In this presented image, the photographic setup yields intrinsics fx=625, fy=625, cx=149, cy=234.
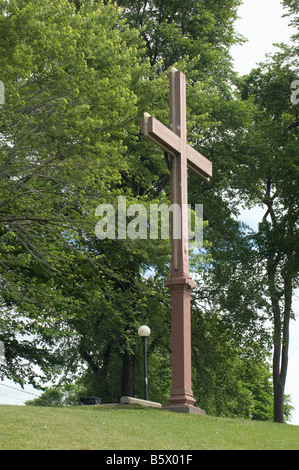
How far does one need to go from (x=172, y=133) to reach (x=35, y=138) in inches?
253

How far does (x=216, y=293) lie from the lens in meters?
22.7

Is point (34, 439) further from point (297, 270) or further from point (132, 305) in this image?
point (297, 270)

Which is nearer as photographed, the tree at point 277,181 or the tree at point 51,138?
the tree at point 51,138

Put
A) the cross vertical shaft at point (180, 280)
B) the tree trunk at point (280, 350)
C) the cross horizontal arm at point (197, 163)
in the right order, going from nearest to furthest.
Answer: the cross vertical shaft at point (180, 280), the cross horizontal arm at point (197, 163), the tree trunk at point (280, 350)

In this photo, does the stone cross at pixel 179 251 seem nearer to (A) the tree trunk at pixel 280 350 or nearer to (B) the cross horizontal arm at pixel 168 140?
(B) the cross horizontal arm at pixel 168 140

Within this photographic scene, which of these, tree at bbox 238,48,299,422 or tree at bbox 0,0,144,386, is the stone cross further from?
tree at bbox 238,48,299,422

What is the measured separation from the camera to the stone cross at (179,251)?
35.2 feet

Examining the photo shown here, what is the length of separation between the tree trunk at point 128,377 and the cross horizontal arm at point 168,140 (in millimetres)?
10862

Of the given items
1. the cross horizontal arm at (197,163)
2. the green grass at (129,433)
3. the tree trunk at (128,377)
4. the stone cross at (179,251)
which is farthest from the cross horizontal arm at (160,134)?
the tree trunk at (128,377)

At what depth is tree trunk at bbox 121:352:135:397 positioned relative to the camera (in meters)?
21.8

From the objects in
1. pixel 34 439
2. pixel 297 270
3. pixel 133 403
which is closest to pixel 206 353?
pixel 297 270

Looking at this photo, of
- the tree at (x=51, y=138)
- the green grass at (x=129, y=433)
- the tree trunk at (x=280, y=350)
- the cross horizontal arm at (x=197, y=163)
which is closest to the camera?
the green grass at (x=129, y=433)

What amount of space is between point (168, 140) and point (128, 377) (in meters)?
12.6

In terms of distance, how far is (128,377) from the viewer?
2209cm
